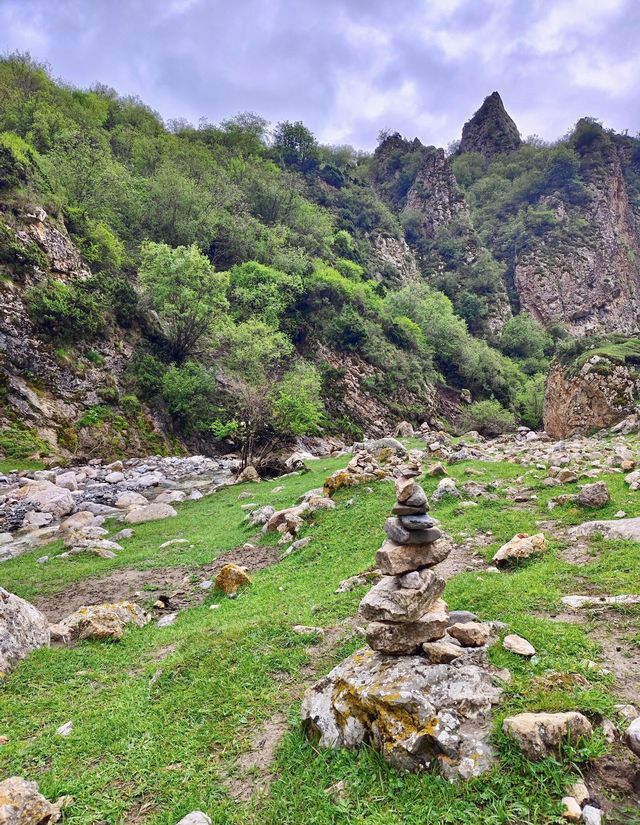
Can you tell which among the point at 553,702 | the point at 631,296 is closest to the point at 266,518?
the point at 553,702

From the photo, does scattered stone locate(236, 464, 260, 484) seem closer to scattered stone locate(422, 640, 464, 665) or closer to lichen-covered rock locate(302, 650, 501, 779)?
lichen-covered rock locate(302, 650, 501, 779)

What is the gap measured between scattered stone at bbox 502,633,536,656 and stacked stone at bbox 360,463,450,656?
2.28ft

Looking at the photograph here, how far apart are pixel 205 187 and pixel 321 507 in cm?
5935

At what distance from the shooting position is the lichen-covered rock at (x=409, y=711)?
12.1ft

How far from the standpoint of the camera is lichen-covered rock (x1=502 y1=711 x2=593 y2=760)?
11.1 feet

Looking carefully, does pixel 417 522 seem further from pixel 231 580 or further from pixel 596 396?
pixel 596 396

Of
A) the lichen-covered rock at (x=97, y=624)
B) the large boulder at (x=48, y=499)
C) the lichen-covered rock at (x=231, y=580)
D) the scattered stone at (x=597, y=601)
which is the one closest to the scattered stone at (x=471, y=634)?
the scattered stone at (x=597, y=601)

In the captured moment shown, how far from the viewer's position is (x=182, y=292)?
34.6 meters

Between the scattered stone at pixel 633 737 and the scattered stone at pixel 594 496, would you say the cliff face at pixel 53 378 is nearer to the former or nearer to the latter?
the scattered stone at pixel 594 496

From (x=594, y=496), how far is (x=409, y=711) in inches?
317

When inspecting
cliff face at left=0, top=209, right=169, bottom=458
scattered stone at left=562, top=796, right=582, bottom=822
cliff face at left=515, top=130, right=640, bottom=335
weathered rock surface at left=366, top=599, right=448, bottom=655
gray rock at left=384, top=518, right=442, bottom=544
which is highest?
cliff face at left=515, top=130, right=640, bottom=335

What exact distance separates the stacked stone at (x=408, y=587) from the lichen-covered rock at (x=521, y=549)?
10.8 feet

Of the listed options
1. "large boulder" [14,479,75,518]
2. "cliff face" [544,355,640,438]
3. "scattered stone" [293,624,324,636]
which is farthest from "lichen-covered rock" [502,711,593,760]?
"cliff face" [544,355,640,438]

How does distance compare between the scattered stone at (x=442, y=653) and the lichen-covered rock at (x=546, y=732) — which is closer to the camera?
the lichen-covered rock at (x=546, y=732)
